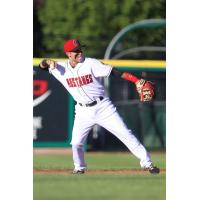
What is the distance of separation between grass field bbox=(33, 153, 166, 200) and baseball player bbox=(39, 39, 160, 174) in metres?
0.12

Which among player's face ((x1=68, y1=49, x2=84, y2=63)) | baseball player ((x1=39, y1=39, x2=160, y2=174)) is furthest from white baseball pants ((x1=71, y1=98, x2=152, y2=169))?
player's face ((x1=68, y1=49, x2=84, y2=63))

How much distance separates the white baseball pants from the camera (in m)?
8.41

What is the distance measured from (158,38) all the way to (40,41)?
1.80 m

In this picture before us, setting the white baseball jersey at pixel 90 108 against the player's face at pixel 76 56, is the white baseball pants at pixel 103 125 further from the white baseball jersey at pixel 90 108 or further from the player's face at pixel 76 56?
the player's face at pixel 76 56

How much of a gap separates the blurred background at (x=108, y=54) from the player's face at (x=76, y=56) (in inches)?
22.5

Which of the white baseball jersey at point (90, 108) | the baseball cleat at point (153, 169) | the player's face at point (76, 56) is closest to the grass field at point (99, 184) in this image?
the baseball cleat at point (153, 169)

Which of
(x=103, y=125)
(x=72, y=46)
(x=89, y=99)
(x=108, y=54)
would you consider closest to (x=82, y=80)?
(x=89, y=99)

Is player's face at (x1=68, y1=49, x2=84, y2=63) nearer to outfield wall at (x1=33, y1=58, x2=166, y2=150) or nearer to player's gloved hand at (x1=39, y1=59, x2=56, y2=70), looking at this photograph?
player's gloved hand at (x1=39, y1=59, x2=56, y2=70)

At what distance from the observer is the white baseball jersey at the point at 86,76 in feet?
27.4
